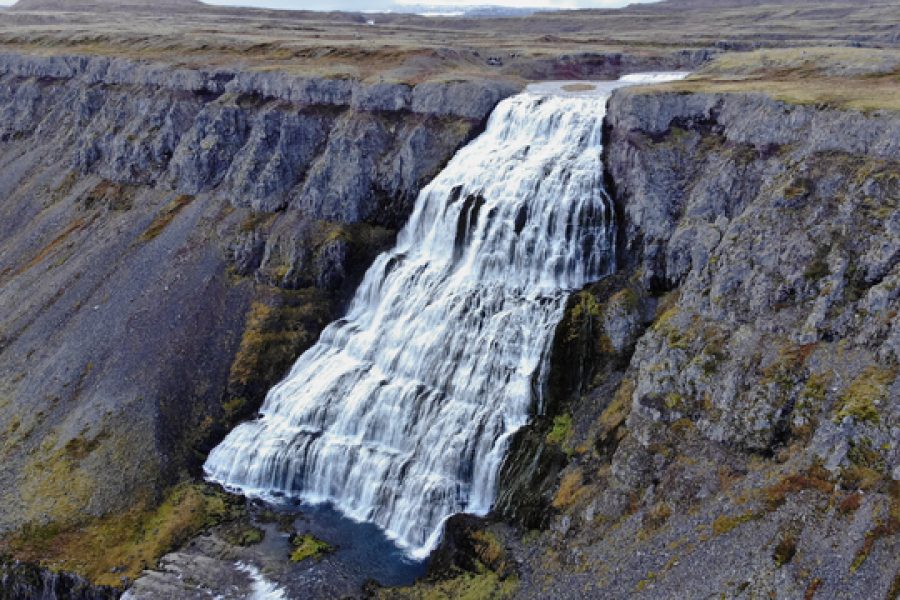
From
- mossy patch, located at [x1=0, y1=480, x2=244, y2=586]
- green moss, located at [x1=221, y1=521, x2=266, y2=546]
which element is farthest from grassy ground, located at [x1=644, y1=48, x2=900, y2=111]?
mossy patch, located at [x1=0, y1=480, x2=244, y2=586]

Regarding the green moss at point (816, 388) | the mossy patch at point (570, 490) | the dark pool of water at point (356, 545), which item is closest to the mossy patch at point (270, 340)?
the dark pool of water at point (356, 545)

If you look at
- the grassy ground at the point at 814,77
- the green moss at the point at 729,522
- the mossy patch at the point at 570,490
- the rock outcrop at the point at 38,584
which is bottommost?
the rock outcrop at the point at 38,584

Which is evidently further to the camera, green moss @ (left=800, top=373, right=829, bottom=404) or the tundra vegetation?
green moss @ (left=800, top=373, right=829, bottom=404)

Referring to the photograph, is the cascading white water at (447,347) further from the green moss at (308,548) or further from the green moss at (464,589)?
the green moss at (308,548)

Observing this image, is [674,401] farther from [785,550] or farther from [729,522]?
[785,550]

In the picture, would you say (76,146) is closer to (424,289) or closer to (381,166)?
(381,166)

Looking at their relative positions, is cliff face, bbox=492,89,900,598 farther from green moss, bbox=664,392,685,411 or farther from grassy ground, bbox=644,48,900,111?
grassy ground, bbox=644,48,900,111

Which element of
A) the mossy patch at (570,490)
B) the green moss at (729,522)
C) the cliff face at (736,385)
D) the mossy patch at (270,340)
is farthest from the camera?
the mossy patch at (270,340)
